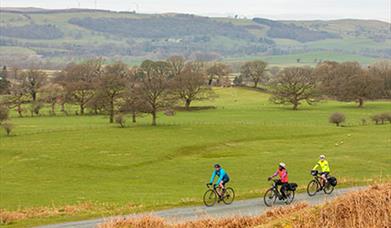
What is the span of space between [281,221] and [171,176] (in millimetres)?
40661

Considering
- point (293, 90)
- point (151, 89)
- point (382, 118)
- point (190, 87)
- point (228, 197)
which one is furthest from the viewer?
point (293, 90)

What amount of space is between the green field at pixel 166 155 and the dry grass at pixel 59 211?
4.95 ft

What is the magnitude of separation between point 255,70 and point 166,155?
10952 centimetres

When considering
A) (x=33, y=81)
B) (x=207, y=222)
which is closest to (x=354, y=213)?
(x=207, y=222)

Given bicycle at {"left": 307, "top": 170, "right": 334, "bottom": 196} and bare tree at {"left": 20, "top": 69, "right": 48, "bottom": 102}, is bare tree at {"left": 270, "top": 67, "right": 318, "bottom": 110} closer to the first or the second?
bare tree at {"left": 20, "top": 69, "right": 48, "bottom": 102}

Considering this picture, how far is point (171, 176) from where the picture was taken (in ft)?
178

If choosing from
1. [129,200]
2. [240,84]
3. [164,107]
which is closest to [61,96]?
[164,107]

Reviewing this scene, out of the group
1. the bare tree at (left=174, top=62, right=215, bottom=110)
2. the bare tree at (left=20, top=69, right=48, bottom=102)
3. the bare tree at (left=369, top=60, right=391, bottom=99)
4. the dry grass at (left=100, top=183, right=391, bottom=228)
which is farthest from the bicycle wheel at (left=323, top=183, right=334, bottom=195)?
the bare tree at (left=20, top=69, right=48, bottom=102)

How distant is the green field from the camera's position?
4528 cm

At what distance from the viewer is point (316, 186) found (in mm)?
35781

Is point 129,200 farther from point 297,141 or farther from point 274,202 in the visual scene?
point 297,141

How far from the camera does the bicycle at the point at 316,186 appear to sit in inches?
1389

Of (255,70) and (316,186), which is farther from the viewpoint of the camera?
(255,70)

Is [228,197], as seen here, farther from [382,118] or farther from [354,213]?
[382,118]
